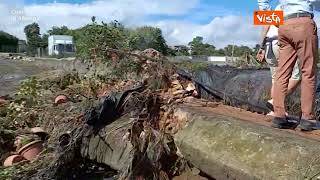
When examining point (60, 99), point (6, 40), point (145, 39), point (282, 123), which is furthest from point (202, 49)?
point (6, 40)

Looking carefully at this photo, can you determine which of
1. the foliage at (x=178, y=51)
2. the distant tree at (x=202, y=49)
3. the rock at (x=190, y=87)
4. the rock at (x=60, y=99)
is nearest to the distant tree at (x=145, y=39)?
the foliage at (x=178, y=51)

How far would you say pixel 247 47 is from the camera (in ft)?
Answer: 46.7

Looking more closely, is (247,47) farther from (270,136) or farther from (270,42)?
(270,136)

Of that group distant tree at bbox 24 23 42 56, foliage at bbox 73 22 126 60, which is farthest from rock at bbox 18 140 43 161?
distant tree at bbox 24 23 42 56

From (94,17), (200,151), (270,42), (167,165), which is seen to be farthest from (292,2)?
(94,17)

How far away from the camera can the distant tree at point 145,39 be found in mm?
7586

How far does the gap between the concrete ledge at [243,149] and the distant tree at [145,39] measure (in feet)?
9.71

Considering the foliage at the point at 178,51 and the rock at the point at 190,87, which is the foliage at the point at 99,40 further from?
the foliage at the point at 178,51

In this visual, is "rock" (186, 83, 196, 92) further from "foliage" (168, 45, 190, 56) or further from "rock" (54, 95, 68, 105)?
"foliage" (168, 45, 190, 56)

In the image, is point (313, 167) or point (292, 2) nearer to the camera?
point (313, 167)

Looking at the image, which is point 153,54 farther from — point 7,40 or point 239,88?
point 7,40

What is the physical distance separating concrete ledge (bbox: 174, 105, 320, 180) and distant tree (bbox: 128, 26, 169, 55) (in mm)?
2961

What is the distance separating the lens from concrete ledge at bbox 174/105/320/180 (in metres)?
3.44

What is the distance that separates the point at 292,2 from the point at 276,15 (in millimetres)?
327
